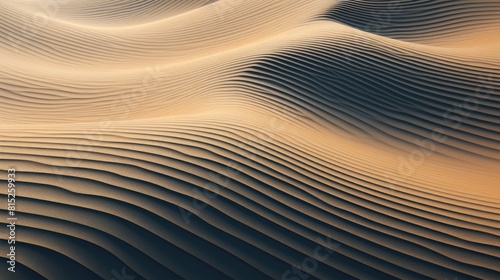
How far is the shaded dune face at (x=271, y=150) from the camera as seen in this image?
383 centimetres

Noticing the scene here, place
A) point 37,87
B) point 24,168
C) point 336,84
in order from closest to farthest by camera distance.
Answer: point 24,168 → point 336,84 → point 37,87

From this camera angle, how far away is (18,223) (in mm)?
3576

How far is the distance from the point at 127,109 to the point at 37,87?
2.01 meters

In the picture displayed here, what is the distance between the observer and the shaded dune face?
3832 millimetres

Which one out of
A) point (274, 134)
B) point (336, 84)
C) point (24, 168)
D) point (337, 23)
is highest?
point (337, 23)

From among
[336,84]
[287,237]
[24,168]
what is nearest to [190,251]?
[287,237]

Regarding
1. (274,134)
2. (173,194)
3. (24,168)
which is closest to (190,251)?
(173,194)

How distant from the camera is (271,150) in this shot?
5.19 metres

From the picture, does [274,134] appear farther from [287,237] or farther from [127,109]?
[127,109]

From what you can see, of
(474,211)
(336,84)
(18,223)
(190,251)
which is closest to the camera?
(18,223)

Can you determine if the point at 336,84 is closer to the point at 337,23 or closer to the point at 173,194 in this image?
the point at 337,23

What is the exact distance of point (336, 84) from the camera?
7.93 meters

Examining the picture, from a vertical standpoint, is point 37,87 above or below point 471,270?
above

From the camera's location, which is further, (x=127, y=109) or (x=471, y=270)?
(x=127, y=109)
